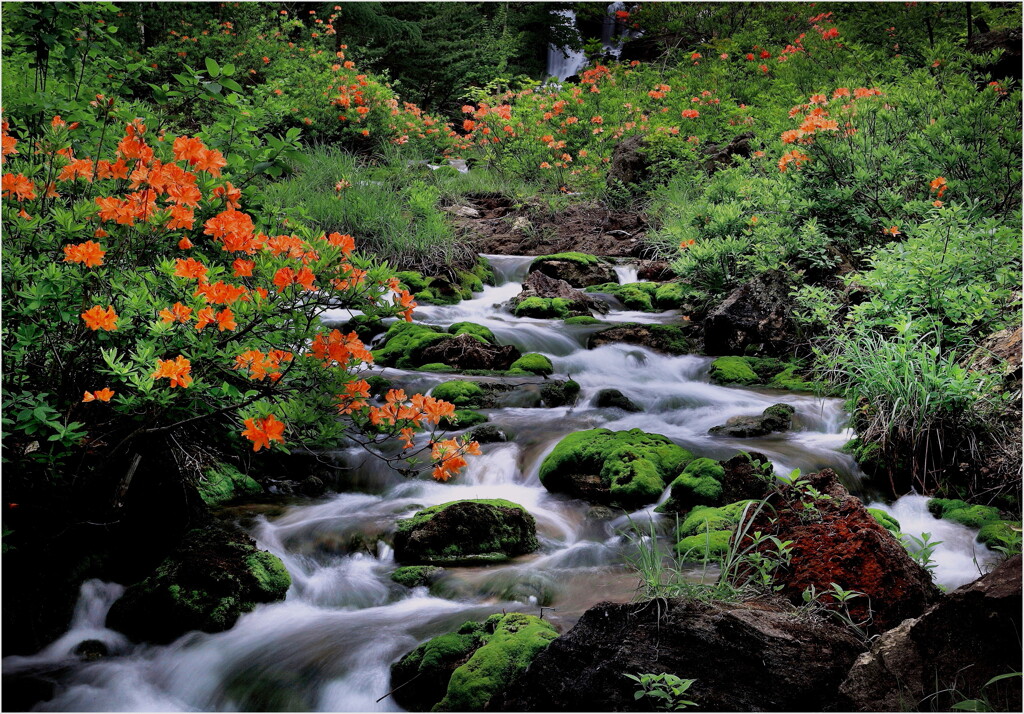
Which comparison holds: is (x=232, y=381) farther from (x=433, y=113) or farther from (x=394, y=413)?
(x=433, y=113)

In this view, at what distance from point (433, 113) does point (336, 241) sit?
58.3ft

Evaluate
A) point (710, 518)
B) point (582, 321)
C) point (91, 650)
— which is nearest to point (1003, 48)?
point (582, 321)

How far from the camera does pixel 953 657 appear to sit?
204cm

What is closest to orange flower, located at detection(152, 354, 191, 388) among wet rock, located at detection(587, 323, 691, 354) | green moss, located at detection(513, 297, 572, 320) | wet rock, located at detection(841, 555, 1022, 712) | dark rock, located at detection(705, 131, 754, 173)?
wet rock, located at detection(841, 555, 1022, 712)

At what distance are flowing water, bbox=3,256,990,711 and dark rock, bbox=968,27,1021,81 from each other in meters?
7.91

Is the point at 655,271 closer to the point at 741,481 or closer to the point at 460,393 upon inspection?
the point at 460,393

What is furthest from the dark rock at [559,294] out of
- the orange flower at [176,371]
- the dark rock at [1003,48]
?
the dark rock at [1003,48]

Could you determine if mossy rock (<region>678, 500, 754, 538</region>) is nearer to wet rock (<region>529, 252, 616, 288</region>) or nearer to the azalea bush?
the azalea bush

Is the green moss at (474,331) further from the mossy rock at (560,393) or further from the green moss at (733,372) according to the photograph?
the green moss at (733,372)

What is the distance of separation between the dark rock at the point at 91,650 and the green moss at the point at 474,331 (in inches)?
187

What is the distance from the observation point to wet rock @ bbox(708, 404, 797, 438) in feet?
17.4

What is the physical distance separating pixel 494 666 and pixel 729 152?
10597mm

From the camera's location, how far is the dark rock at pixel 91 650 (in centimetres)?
296

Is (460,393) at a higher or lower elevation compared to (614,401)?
higher
